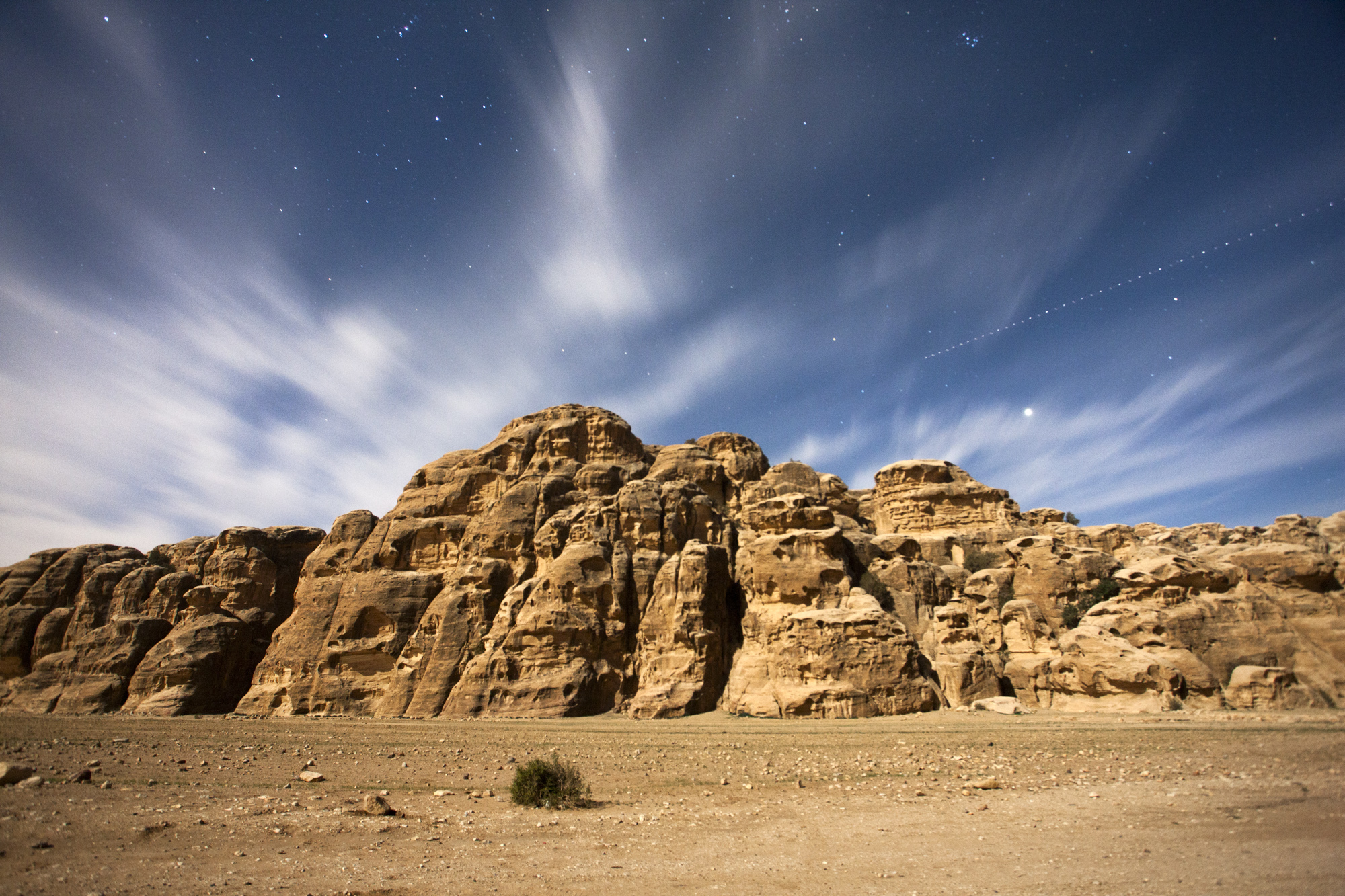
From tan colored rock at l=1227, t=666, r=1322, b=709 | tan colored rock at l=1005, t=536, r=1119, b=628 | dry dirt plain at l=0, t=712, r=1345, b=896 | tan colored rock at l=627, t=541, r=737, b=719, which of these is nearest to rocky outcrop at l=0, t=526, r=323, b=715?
dry dirt plain at l=0, t=712, r=1345, b=896

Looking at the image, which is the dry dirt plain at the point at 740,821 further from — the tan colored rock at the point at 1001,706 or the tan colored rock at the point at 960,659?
the tan colored rock at the point at 960,659

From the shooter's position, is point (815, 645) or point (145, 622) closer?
point (815, 645)

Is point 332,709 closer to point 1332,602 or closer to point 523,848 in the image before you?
point 523,848

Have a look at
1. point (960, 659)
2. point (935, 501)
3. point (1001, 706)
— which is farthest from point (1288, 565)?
point (935, 501)

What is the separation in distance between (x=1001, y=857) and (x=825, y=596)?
2307cm

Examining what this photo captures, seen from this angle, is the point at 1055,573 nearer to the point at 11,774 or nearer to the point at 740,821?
the point at 740,821

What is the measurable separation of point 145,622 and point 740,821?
49920mm

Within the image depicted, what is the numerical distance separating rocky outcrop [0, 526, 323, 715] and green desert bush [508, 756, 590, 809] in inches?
1478

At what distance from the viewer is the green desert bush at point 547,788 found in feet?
34.0

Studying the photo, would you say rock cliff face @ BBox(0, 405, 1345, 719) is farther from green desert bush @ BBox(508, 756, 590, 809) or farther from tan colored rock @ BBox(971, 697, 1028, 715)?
green desert bush @ BBox(508, 756, 590, 809)

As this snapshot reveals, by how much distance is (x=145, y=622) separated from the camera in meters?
41.6

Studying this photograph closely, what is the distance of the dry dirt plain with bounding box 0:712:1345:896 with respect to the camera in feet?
18.7

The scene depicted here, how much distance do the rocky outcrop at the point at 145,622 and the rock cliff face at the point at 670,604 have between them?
6.5 inches

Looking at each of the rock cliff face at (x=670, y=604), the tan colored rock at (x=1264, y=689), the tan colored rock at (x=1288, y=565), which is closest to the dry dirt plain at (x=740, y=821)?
the tan colored rock at (x=1264, y=689)
